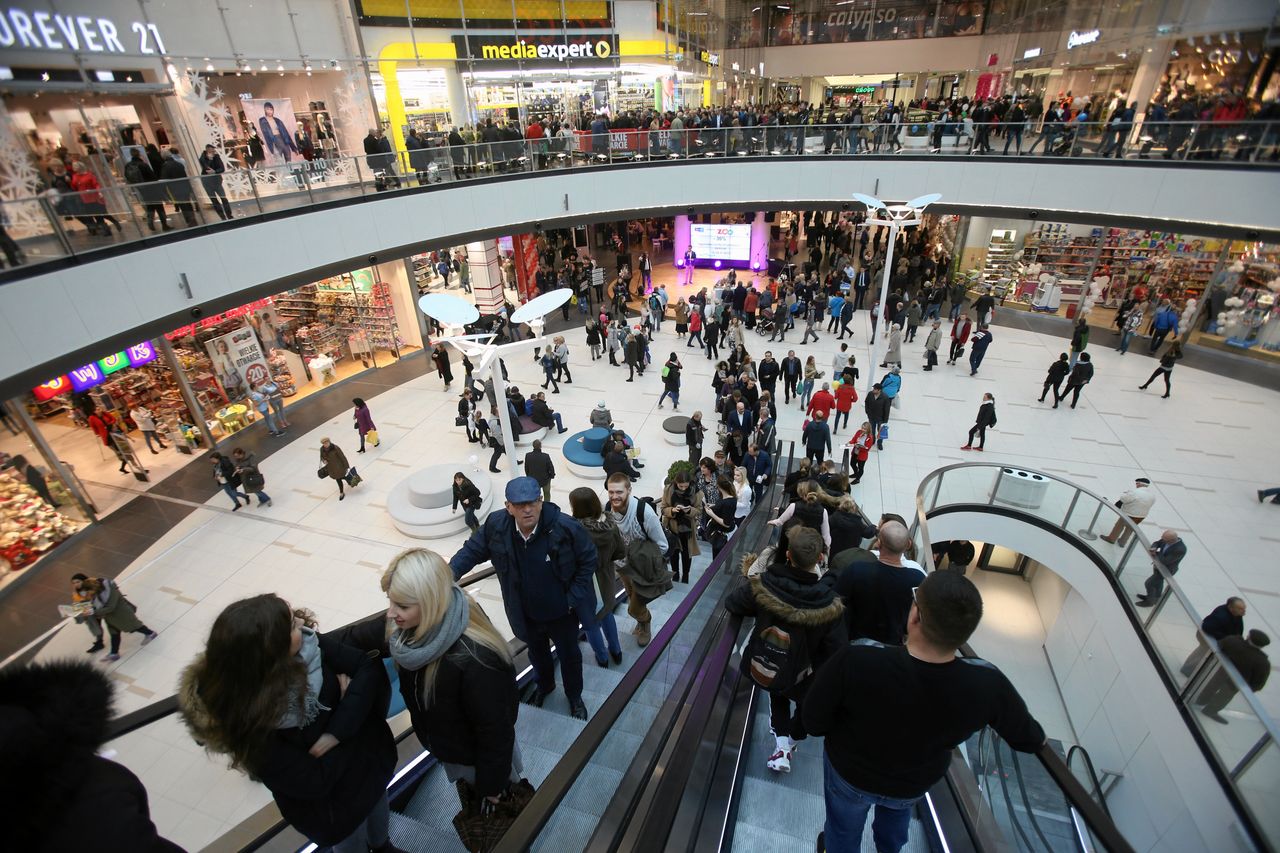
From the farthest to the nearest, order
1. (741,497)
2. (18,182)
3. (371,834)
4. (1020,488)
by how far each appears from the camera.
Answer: (18,182)
(1020,488)
(741,497)
(371,834)

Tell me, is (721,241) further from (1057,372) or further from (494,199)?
(1057,372)

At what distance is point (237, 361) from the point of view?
42.4ft

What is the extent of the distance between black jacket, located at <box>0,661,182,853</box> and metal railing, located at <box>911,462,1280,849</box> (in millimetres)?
3181

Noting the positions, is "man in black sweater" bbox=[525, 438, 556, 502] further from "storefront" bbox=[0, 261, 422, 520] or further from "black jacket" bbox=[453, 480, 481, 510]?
"storefront" bbox=[0, 261, 422, 520]

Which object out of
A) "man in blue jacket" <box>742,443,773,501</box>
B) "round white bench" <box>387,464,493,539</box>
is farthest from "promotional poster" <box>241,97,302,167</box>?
"man in blue jacket" <box>742,443,773,501</box>

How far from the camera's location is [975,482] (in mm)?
8320

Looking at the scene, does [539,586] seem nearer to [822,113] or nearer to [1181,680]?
[1181,680]

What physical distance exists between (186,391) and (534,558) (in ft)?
40.4

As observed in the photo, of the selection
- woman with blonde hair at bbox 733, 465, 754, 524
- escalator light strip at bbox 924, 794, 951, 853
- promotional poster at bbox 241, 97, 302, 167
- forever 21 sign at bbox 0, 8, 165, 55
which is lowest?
woman with blonde hair at bbox 733, 465, 754, 524

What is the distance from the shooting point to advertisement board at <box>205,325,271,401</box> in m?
12.6

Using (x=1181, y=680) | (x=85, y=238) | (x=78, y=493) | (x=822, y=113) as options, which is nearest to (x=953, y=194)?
(x=822, y=113)

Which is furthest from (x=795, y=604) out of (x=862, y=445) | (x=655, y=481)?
(x=655, y=481)

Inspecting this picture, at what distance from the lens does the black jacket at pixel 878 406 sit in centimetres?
1045

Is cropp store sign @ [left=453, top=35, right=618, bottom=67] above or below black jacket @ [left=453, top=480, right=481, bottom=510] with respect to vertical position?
above
